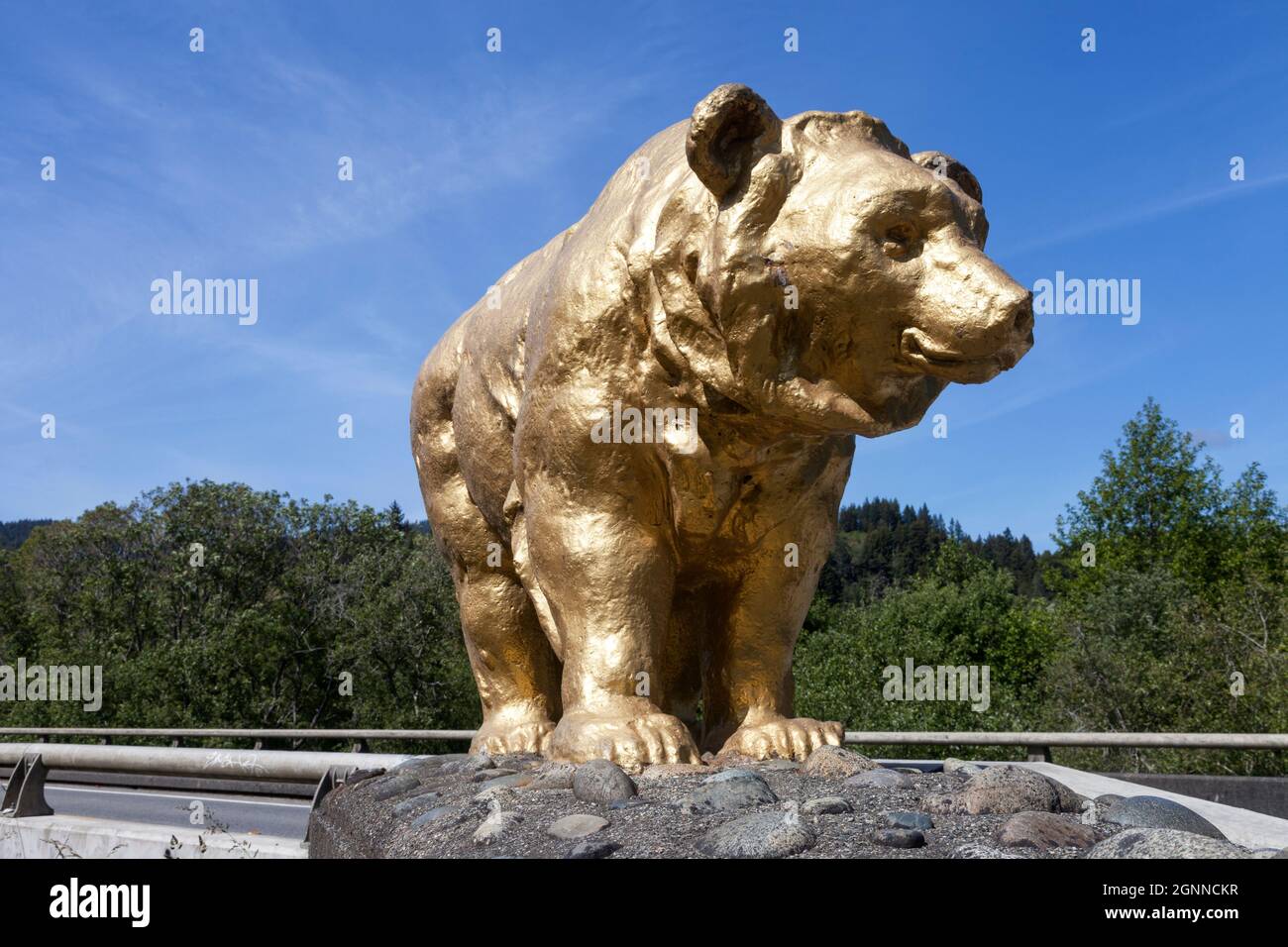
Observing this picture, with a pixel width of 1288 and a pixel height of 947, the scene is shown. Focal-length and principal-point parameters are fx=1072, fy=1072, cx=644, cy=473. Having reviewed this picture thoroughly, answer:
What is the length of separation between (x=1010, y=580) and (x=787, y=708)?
41.1 m

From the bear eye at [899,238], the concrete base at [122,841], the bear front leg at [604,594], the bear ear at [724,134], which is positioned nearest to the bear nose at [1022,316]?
the bear eye at [899,238]

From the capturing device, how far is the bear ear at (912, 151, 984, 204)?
3.96 m

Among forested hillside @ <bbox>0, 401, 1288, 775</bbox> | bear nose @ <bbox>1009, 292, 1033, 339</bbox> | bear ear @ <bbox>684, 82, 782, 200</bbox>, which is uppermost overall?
bear ear @ <bbox>684, 82, 782, 200</bbox>

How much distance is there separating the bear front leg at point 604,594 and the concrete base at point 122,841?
178 centimetres

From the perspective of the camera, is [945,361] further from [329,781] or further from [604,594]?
[329,781]

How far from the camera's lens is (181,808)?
7.71m

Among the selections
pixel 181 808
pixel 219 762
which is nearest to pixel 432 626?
pixel 181 808

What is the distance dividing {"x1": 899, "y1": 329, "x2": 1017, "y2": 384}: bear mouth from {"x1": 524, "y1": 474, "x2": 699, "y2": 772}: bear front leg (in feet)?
3.68

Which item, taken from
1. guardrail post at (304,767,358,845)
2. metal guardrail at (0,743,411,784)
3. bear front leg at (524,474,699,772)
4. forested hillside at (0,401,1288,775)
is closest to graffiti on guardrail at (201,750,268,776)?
metal guardrail at (0,743,411,784)

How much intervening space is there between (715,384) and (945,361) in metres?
0.77

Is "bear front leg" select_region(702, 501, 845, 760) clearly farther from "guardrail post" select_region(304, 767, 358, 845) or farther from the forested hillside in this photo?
the forested hillside

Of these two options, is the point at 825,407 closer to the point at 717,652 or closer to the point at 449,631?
the point at 717,652

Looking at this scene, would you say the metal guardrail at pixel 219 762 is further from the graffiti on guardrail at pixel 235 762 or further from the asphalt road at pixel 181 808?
the asphalt road at pixel 181 808

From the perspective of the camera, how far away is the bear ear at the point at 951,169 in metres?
3.96
